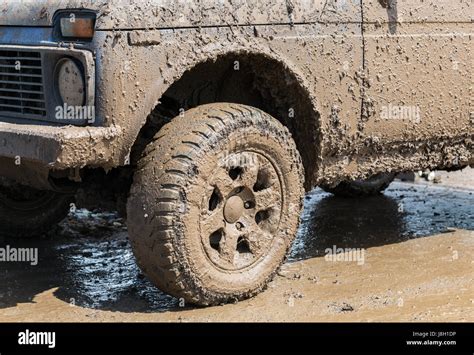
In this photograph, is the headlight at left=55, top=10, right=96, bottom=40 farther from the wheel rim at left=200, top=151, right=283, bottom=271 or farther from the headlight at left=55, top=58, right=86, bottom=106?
the wheel rim at left=200, top=151, right=283, bottom=271

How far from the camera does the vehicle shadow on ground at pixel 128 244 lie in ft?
15.9

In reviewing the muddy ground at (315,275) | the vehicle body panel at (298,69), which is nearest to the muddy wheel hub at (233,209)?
the muddy ground at (315,275)

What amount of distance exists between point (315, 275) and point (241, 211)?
851 mm

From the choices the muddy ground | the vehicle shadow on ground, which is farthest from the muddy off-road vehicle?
the vehicle shadow on ground

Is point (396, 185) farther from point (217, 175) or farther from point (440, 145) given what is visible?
point (217, 175)

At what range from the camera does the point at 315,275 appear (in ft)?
17.0

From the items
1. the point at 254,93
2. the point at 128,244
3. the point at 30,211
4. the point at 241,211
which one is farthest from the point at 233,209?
the point at 30,211

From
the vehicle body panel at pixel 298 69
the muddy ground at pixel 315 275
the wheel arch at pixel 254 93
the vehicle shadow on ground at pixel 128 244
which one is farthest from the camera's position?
the vehicle shadow on ground at pixel 128 244

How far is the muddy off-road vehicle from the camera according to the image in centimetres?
416

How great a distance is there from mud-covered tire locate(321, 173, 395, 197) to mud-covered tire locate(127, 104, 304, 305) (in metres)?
2.54

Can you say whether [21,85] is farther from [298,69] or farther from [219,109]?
[298,69]

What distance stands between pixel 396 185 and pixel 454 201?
33.4 inches

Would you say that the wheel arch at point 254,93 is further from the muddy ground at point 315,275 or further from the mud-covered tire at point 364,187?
the mud-covered tire at point 364,187
